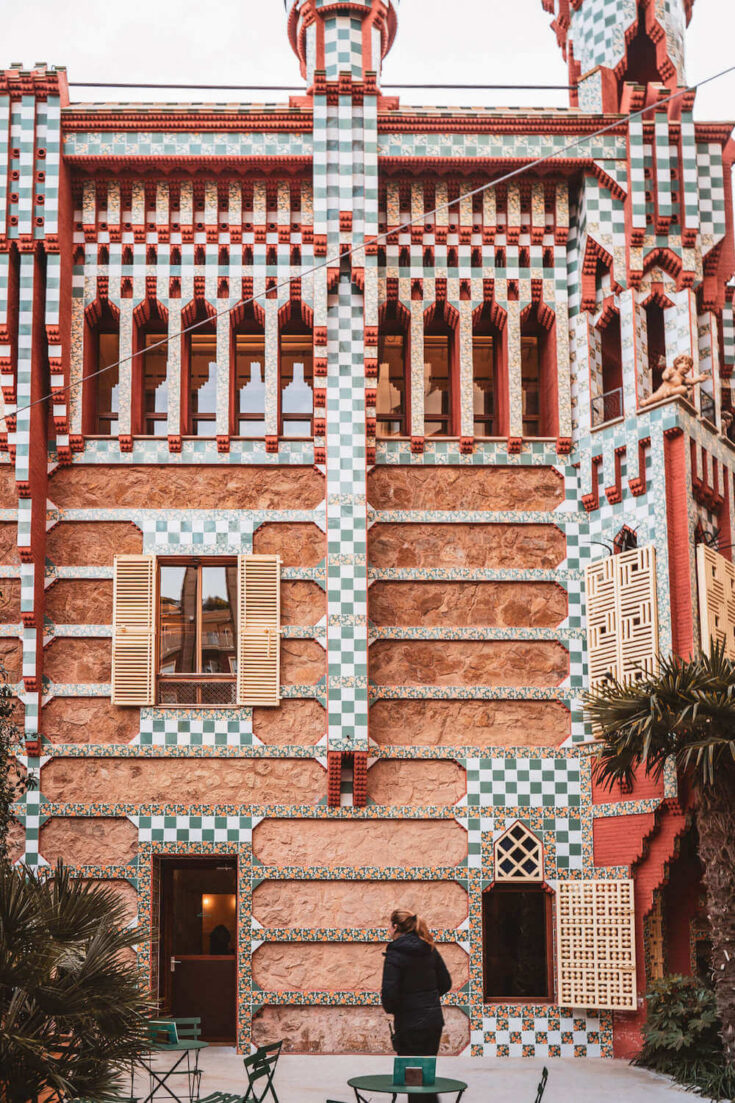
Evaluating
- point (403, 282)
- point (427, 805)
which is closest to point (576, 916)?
point (427, 805)

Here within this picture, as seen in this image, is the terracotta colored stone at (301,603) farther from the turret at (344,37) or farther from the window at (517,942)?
the turret at (344,37)

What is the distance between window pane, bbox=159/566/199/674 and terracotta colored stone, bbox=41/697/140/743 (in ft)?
2.75

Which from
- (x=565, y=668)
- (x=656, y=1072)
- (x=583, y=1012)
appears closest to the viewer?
(x=656, y=1072)

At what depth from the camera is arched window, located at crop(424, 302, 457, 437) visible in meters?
20.0

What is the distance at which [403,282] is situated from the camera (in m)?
19.6

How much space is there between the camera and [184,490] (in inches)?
754

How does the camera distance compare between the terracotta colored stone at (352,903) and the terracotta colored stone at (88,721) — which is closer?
the terracotta colored stone at (352,903)

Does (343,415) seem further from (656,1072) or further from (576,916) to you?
(656,1072)

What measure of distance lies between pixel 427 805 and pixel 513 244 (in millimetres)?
7813

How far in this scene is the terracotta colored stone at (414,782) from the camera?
18.4 m

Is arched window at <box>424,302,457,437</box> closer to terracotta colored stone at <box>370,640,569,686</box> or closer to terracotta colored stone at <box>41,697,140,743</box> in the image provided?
terracotta colored stone at <box>370,640,569,686</box>

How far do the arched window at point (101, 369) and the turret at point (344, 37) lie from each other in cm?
442

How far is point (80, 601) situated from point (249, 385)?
12.7 ft

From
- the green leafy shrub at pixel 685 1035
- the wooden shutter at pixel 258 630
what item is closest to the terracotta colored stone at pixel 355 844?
the wooden shutter at pixel 258 630
